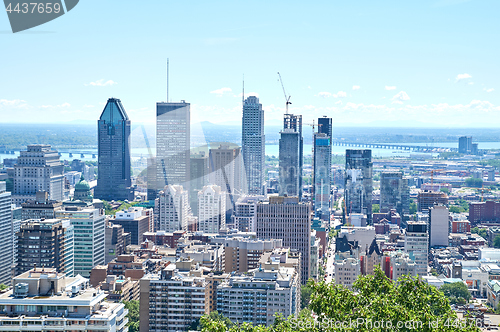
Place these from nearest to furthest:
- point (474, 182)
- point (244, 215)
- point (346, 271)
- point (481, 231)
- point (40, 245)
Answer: point (40, 245) < point (346, 271) < point (244, 215) < point (481, 231) < point (474, 182)

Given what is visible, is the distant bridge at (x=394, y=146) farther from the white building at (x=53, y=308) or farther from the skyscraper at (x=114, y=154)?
the white building at (x=53, y=308)

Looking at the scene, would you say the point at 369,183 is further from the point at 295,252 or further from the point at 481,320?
the point at 481,320

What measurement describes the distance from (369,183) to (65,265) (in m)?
21.5

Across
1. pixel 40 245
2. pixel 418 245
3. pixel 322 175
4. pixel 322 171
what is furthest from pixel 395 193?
pixel 40 245

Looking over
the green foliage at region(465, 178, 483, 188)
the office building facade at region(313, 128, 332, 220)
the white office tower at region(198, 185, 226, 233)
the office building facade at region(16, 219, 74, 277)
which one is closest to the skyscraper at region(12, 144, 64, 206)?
the white office tower at region(198, 185, 226, 233)

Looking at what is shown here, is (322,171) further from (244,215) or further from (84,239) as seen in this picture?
(84,239)

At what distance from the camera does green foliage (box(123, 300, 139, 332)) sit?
1364cm

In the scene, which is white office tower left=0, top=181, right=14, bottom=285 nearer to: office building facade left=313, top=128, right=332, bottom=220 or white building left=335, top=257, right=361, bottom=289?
white building left=335, top=257, right=361, bottom=289

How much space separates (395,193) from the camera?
35.8m

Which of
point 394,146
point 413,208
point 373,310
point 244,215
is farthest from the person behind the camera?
point 394,146

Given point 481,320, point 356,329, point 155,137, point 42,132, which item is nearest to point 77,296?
point 356,329

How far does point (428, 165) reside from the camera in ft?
230

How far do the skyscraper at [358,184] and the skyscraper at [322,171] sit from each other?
51.3 inches

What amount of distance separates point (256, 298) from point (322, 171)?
2624 centimetres
